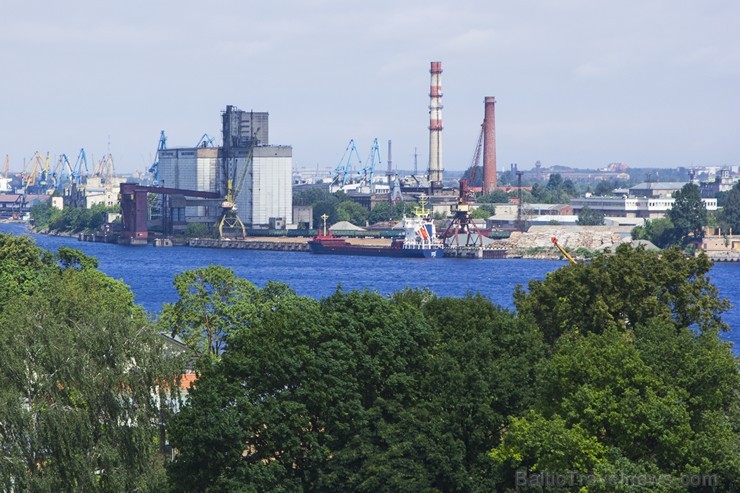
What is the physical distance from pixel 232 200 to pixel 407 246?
52.2 ft

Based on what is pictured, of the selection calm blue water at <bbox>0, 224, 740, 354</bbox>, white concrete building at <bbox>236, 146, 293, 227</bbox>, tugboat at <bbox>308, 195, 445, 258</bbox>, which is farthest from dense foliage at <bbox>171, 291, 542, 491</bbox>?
white concrete building at <bbox>236, 146, 293, 227</bbox>

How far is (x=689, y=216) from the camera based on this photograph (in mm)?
68500

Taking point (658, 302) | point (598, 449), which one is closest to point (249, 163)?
point (658, 302)

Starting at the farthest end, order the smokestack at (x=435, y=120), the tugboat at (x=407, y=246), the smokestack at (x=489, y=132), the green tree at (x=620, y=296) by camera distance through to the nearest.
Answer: the smokestack at (x=489, y=132) → the smokestack at (x=435, y=120) → the tugboat at (x=407, y=246) → the green tree at (x=620, y=296)

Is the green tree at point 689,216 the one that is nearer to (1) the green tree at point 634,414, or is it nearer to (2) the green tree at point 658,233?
(2) the green tree at point 658,233

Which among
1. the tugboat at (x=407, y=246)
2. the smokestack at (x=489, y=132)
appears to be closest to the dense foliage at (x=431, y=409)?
the tugboat at (x=407, y=246)

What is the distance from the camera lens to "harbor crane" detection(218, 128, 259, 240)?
3135 inches

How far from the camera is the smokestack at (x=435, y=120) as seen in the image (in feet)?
284

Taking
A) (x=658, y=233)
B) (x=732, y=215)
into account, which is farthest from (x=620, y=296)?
(x=732, y=215)

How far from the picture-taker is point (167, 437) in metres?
12.2

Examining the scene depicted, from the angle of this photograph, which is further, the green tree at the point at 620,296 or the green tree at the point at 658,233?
the green tree at the point at 658,233

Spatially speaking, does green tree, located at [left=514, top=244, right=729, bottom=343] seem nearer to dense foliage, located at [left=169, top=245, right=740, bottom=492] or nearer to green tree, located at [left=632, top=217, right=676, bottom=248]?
dense foliage, located at [left=169, top=245, right=740, bottom=492]

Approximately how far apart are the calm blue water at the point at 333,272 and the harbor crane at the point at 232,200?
462cm

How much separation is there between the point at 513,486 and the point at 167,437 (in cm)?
308
